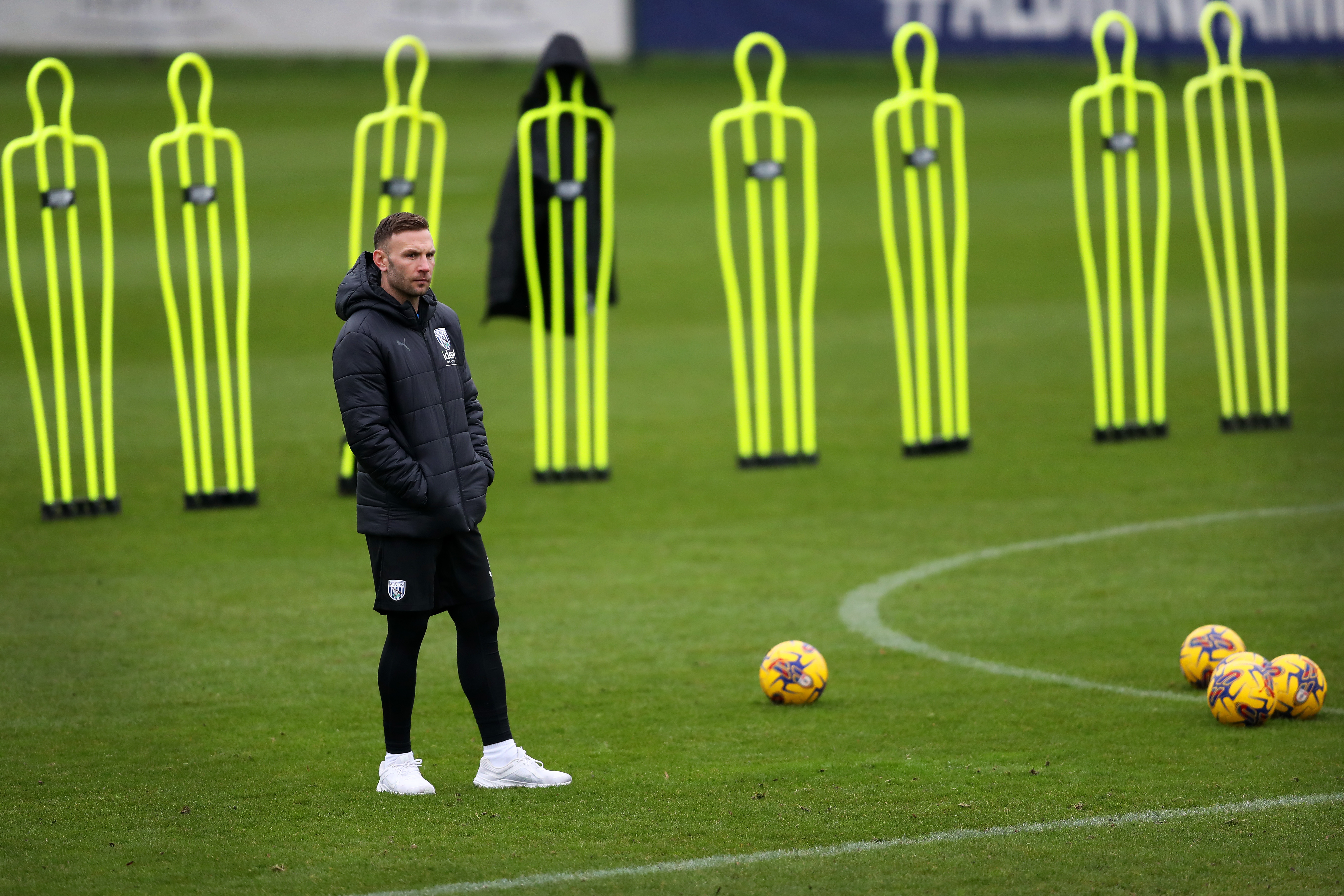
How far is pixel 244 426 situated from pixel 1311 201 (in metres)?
18.0

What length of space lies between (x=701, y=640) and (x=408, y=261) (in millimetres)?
Answer: 3080

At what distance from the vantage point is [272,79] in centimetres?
3497

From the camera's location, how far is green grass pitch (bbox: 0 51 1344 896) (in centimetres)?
566

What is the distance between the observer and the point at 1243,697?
6.81m

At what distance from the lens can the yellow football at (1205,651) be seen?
24.3 ft

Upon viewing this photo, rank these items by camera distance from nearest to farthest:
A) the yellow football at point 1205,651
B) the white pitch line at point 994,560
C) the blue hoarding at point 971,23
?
the yellow football at point 1205,651 < the white pitch line at point 994,560 < the blue hoarding at point 971,23

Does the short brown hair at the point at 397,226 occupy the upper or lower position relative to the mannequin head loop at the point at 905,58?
lower

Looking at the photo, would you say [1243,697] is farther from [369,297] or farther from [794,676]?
[369,297]

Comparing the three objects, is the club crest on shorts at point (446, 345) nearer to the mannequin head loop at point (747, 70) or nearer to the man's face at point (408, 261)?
the man's face at point (408, 261)

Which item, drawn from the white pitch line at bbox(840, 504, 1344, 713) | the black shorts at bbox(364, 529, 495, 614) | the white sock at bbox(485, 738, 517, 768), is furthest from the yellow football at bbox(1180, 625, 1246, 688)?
the black shorts at bbox(364, 529, 495, 614)

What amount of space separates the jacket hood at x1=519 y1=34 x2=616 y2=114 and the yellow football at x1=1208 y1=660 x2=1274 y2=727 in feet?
20.2

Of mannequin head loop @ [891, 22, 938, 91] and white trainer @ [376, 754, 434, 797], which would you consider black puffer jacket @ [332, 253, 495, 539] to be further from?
mannequin head loop @ [891, 22, 938, 91]

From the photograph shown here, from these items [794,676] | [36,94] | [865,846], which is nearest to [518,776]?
[865,846]

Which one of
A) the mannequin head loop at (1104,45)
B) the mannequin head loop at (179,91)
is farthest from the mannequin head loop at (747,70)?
the mannequin head loop at (179,91)
